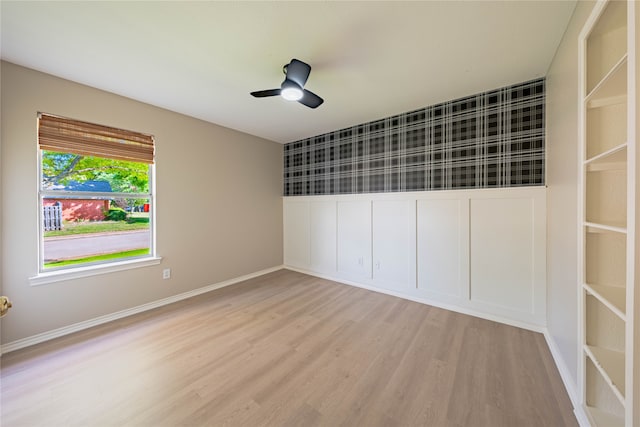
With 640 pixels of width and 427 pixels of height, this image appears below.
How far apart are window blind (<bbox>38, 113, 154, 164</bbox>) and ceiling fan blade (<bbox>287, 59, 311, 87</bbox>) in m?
2.16

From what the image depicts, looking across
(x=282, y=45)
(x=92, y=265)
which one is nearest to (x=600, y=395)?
(x=282, y=45)

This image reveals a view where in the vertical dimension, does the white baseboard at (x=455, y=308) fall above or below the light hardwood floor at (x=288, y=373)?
above

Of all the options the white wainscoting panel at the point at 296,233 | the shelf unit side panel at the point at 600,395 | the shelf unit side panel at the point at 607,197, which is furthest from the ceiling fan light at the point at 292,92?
the shelf unit side panel at the point at 600,395

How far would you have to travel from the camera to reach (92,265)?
2488mm

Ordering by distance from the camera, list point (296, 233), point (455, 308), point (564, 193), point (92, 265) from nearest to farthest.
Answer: point (564, 193) < point (92, 265) < point (455, 308) < point (296, 233)

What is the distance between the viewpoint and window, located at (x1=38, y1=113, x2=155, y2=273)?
87.4 inches

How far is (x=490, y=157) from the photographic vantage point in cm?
255

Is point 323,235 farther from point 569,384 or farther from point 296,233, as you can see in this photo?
point 569,384

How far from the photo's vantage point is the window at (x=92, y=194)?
7.28 ft

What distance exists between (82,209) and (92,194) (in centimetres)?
18

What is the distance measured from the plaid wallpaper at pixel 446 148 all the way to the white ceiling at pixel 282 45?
0.24m

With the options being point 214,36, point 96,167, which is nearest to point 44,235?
point 96,167

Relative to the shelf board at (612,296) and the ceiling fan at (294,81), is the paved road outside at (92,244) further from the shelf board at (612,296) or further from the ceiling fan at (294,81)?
the shelf board at (612,296)

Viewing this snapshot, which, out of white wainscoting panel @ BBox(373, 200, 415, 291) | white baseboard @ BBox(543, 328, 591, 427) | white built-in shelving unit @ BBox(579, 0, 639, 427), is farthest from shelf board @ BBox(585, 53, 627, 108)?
white wainscoting panel @ BBox(373, 200, 415, 291)
